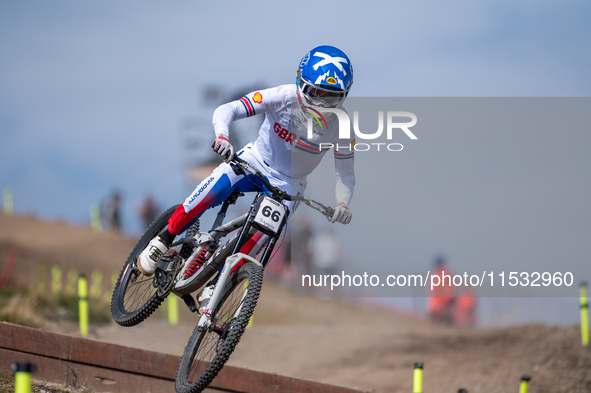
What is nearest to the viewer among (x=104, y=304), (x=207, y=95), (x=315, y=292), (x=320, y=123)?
(x=320, y=123)

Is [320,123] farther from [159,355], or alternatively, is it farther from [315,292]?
[315,292]

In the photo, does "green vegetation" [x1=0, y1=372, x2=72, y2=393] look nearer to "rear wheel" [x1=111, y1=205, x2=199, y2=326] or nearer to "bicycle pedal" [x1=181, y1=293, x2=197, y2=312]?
"rear wheel" [x1=111, y1=205, x2=199, y2=326]

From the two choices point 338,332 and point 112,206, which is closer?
point 338,332

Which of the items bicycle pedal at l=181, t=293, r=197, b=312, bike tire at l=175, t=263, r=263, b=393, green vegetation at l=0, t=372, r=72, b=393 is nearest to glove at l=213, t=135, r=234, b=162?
bike tire at l=175, t=263, r=263, b=393

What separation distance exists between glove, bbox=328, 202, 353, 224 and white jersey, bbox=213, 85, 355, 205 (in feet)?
0.65

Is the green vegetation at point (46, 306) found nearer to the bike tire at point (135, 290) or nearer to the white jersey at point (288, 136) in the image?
the bike tire at point (135, 290)

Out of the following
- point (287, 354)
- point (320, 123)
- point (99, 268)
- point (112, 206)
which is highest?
point (112, 206)

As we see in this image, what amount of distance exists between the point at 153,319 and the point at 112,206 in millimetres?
12651

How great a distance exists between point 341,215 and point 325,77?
1.32 metres

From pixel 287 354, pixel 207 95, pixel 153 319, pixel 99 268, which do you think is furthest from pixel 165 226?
pixel 207 95

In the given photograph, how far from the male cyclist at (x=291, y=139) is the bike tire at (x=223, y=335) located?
51 centimetres

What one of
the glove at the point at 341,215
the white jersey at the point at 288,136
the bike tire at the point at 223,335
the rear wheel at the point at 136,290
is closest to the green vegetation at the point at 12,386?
the rear wheel at the point at 136,290

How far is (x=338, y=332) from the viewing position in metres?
18.3

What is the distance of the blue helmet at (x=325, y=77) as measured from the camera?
594 centimetres
